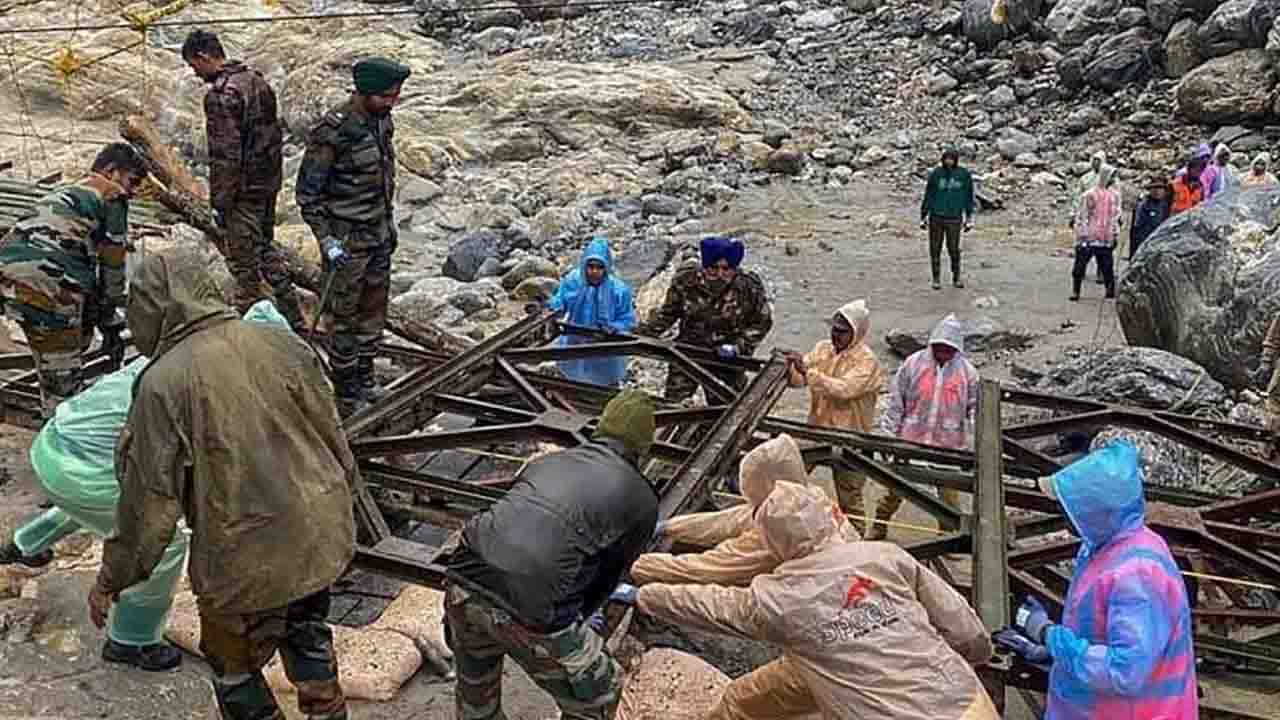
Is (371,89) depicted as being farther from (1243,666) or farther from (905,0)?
(905,0)

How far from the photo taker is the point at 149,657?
5.37 m

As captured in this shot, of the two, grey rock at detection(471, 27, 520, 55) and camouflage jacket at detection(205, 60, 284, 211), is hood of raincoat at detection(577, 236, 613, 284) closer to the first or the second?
camouflage jacket at detection(205, 60, 284, 211)

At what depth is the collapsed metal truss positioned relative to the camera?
555 cm

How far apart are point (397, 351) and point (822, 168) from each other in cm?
1201

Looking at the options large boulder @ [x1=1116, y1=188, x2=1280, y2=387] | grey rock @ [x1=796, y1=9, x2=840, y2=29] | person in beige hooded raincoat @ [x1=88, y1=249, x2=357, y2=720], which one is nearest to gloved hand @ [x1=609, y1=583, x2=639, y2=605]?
person in beige hooded raincoat @ [x1=88, y1=249, x2=357, y2=720]

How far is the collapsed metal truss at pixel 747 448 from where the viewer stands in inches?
218

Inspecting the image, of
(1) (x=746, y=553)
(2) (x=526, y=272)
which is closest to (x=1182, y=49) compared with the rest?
(2) (x=526, y=272)

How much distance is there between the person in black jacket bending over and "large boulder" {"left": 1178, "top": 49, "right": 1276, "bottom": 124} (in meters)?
17.6

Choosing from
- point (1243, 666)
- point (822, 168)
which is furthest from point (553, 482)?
point (822, 168)

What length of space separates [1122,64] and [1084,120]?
6.56ft

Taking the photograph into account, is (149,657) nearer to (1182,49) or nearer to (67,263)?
(67,263)


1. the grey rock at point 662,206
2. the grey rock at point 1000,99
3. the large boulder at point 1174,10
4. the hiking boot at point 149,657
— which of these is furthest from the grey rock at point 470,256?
the large boulder at point 1174,10

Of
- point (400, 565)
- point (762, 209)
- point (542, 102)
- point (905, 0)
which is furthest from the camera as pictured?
point (905, 0)

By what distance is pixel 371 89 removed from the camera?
7004mm
